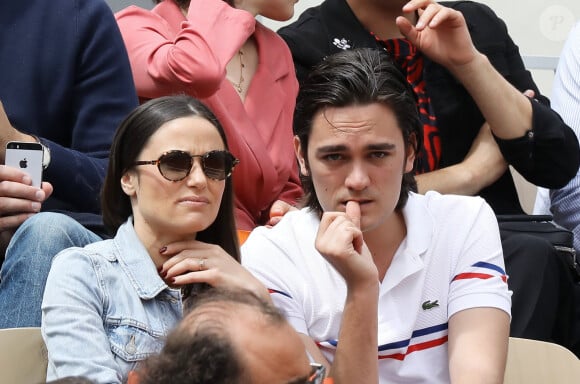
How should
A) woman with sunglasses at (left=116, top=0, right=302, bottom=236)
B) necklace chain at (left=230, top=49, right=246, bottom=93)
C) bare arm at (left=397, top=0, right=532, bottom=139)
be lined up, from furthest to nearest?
necklace chain at (left=230, top=49, right=246, bottom=93) → bare arm at (left=397, top=0, right=532, bottom=139) → woman with sunglasses at (left=116, top=0, right=302, bottom=236)

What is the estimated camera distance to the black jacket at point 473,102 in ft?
11.3

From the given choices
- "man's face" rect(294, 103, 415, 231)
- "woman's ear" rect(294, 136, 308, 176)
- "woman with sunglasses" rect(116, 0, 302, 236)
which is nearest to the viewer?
"man's face" rect(294, 103, 415, 231)

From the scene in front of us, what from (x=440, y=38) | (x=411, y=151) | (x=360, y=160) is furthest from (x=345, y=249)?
(x=440, y=38)

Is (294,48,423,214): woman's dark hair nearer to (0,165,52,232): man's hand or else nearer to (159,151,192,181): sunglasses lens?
(159,151,192,181): sunglasses lens

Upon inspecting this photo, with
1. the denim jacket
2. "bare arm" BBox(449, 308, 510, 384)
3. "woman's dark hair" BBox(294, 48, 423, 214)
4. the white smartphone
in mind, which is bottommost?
"bare arm" BBox(449, 308, 510, 384)

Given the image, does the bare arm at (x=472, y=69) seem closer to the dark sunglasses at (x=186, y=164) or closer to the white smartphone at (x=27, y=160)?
the dark sunglasses at (x=186, y=164)

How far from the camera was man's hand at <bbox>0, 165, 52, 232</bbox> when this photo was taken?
2602 millimetres

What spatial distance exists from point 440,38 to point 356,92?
78 centimetres

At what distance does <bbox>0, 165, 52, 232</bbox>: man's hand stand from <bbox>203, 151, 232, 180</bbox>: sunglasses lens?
45cm

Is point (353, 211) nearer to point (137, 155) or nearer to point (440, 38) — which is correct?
point (137, 155)

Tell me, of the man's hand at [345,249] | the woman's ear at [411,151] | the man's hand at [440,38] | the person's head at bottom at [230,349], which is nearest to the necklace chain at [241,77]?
the man's hand at [440,38]

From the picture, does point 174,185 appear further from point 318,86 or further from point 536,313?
point 536,313

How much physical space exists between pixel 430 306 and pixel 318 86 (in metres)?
0.59

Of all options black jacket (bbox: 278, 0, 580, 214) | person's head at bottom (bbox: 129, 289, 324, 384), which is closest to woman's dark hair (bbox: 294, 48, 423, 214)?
black jacket (bbox: 278, 0, 580, 214)
